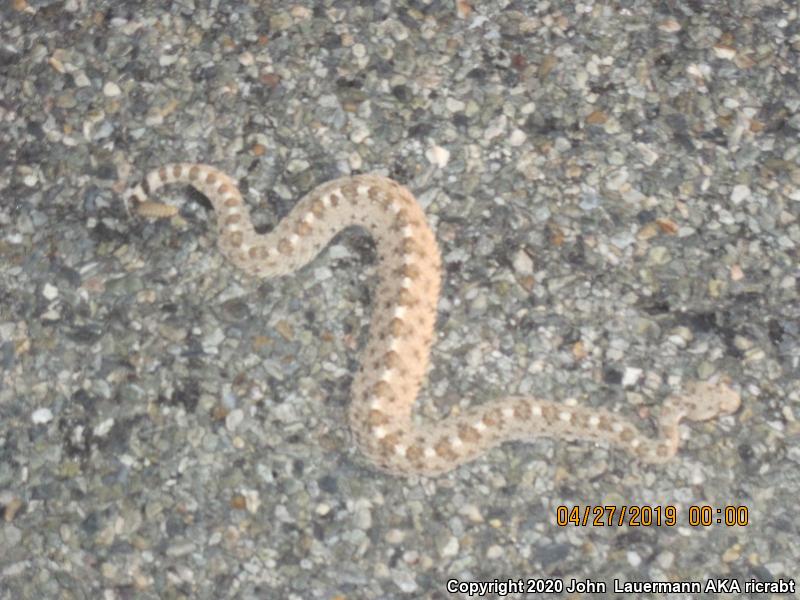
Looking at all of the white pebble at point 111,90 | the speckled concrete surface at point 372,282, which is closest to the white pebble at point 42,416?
the speckled concrete surface at point 372,282

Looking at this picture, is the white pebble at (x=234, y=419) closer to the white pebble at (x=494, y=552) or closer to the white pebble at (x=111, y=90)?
the white pebble at (x=494, y=552)

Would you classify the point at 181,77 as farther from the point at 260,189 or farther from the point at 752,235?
the point at 752,235

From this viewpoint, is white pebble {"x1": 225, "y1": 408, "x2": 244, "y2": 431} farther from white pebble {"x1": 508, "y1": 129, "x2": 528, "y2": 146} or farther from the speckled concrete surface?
white pebble {"x1": 508, "y1": 129, "x2": 528, "y2": 146}

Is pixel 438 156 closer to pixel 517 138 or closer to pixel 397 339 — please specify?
pixel 517 138

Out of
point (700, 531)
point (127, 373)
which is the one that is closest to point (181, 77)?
point (127, 373)

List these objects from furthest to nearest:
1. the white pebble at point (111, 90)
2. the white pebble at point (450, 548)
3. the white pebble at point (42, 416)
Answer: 1. the white pebble at point (111, 90)
2. the white pebble at point (42, 416)
3. the white pebble at point (450, 548)
